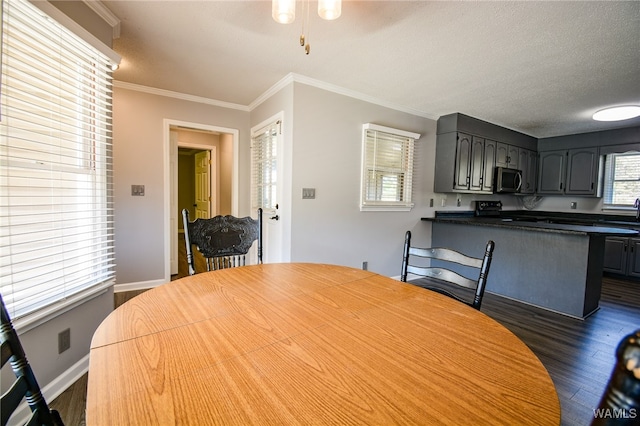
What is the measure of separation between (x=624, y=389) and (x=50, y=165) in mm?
2300

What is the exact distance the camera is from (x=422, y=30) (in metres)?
1.96

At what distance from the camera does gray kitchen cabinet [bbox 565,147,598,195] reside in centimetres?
454

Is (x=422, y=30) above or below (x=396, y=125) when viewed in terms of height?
above

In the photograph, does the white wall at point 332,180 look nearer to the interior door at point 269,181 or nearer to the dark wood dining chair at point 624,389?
the interior door at point 269,181

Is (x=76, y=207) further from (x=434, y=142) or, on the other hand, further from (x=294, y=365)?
(x=434, y=142)

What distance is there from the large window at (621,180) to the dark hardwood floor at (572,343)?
1.66m

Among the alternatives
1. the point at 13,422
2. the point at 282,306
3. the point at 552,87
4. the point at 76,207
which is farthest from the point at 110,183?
the point at 552,87

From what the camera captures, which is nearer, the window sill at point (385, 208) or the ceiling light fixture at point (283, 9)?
the ceiling light fixture at point (283, 9)

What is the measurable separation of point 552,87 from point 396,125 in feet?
5.23

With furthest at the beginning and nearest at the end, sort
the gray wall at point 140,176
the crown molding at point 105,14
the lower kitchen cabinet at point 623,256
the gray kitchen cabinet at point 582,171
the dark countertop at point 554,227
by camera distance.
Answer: the gray kitchen cabinet at point 582,171 < the lower kitchen cabinet at point 623,256 < the gray wall at point 140,176 < the dark countertop at point 554,227 < the crown molding at point 105,14

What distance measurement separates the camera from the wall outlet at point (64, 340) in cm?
161

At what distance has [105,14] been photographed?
72.8 inches

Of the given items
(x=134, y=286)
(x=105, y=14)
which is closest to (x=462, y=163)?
(x=105, y=14)

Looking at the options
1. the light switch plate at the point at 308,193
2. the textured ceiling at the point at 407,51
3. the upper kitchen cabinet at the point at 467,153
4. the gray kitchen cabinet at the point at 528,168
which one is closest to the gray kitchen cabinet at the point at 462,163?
the upper kitchen cabinet at the point at 467,153
